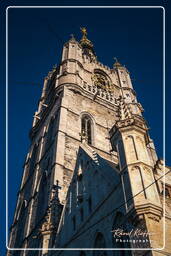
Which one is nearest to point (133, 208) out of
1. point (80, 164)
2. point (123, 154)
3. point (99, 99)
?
point (123, 154)

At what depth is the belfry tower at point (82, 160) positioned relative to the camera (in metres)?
8.37

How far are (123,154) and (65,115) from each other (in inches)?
545

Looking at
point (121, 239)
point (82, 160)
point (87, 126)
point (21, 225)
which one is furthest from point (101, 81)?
point (121, 239)

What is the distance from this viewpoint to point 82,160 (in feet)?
46.3

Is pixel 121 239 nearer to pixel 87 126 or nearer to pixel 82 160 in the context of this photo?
pixel 82 160

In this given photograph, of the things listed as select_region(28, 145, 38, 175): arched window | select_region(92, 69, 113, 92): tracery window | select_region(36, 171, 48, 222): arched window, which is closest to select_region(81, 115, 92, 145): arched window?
select_region(36, 171, 48, 222): arched window

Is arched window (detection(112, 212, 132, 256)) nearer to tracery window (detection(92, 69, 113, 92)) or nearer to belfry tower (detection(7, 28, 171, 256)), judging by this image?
belfry tower (detection(7, 28, 171, 256))

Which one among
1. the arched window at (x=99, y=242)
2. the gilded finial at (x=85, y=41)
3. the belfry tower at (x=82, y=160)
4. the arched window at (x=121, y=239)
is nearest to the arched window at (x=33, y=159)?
the belfry tower at (x=82, y=160)

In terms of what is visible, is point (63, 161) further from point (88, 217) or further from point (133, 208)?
point (133, 208)

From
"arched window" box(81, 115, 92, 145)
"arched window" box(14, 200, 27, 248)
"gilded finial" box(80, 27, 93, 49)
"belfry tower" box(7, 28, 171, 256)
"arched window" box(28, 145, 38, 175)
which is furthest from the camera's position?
"gilded finial" box(80, 27, 93, 49)

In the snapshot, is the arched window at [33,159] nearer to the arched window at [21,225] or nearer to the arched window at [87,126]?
the arched window at [21,225]

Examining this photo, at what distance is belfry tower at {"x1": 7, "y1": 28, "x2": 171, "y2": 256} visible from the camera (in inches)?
329

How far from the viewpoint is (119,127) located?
32.7ft

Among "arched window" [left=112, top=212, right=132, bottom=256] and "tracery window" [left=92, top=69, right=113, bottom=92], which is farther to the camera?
"tracery window" [left=92, top=69, right=113, bottom=92]
